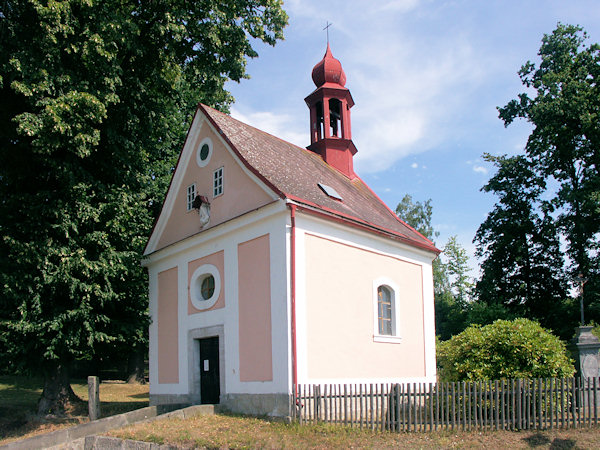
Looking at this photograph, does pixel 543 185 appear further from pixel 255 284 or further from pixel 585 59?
pixel 255 284

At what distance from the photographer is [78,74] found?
47.9 ft

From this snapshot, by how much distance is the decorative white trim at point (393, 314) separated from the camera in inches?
576

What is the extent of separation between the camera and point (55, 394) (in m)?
16.3

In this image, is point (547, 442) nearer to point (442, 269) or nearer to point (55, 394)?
point (55, 394)

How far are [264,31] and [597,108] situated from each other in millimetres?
16662

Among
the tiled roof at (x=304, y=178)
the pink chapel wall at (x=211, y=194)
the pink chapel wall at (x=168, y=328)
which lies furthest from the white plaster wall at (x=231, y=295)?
the tiled roof at (x=304, y=178)

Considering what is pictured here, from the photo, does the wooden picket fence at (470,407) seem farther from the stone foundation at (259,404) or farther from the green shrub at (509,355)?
the green shrub at (509,355)

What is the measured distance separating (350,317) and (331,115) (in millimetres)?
9857

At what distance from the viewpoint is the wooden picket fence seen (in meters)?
11.4

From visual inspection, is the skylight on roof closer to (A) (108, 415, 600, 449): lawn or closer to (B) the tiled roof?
(B) the tiled roof

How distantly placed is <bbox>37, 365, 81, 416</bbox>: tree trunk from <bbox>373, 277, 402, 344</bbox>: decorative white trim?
9.62m

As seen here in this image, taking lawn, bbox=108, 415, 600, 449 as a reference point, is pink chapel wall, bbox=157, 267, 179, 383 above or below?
above

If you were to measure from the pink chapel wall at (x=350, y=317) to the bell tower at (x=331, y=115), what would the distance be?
6015 millimetres

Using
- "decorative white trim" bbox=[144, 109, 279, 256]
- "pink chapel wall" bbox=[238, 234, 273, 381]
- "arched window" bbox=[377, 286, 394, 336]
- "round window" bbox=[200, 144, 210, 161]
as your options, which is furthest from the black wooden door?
"round window" bbox=[200, 144, 210, 161]
